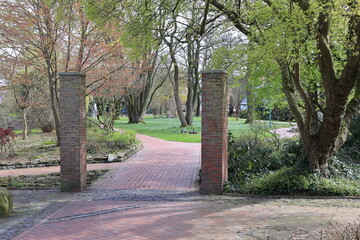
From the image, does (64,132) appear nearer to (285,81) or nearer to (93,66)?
(285,81)

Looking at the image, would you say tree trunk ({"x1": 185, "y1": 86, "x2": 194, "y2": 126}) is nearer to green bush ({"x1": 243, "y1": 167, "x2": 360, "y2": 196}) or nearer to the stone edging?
the stone edging

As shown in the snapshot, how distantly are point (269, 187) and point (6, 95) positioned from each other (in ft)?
75.6

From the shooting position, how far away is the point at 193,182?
9945 millimetres

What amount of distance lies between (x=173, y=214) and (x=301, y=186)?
3452mm

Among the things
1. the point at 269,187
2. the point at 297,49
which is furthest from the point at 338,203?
the point at 297,49

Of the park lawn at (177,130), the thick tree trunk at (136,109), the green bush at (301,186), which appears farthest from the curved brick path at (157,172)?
the thick tree trunk at (136,109)

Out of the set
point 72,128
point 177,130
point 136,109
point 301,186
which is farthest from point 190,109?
point 301,186

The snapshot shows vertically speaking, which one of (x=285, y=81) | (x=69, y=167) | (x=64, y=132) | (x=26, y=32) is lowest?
(x=69, y=167)

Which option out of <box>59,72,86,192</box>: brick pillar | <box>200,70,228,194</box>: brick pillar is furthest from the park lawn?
<box>59,72,86,192</box>: brick pillar

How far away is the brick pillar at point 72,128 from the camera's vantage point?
9.03 metres

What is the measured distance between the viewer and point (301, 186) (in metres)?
8.32

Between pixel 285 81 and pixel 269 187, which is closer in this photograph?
pixel 269 187

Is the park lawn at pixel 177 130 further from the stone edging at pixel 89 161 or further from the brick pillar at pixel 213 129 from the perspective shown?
the brick pillar at pixel 213 129

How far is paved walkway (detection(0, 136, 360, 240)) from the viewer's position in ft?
17.9
